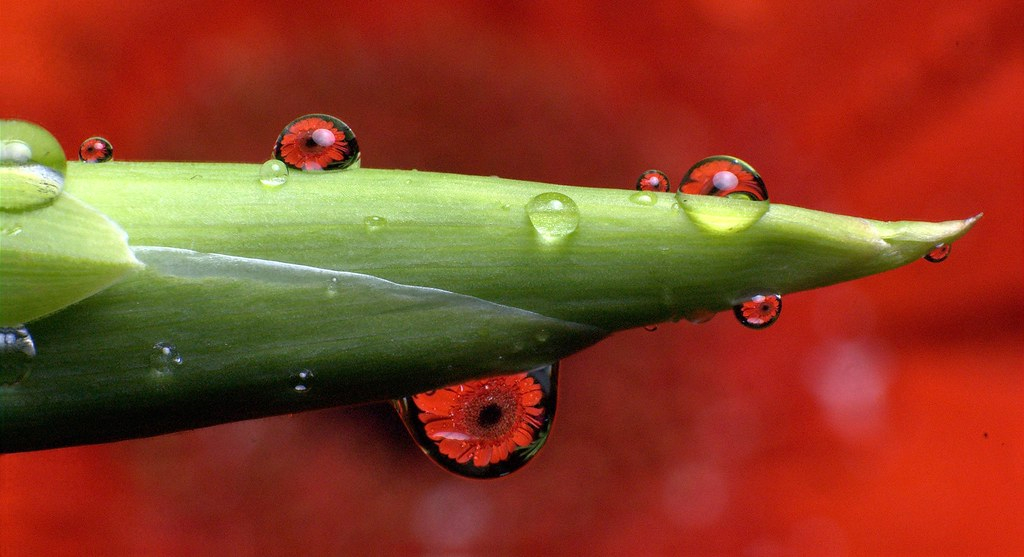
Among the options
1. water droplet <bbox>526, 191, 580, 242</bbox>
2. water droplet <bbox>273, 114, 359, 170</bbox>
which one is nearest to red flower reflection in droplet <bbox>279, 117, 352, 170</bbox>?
water droplet <bbox>273, 114, 359, 170</bbox>

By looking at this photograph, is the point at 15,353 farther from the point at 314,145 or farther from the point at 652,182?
the point at 652,182

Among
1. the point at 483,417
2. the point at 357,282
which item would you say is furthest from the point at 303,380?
the point at 483,417

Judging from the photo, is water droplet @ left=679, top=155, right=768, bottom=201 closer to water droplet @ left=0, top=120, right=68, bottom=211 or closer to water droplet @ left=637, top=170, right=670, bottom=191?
water droplet @ left=637, top=170, right=670, bottom=191

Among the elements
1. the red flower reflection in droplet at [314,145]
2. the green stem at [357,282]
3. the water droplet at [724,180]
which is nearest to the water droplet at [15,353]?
the green stem at [357,282]

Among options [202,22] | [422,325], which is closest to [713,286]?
[422,325]

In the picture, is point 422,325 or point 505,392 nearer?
point 422,325

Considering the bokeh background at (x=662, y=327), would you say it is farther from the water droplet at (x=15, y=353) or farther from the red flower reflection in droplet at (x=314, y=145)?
the water droplet at (x=15, y=353)

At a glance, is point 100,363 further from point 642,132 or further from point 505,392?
point 642,132
